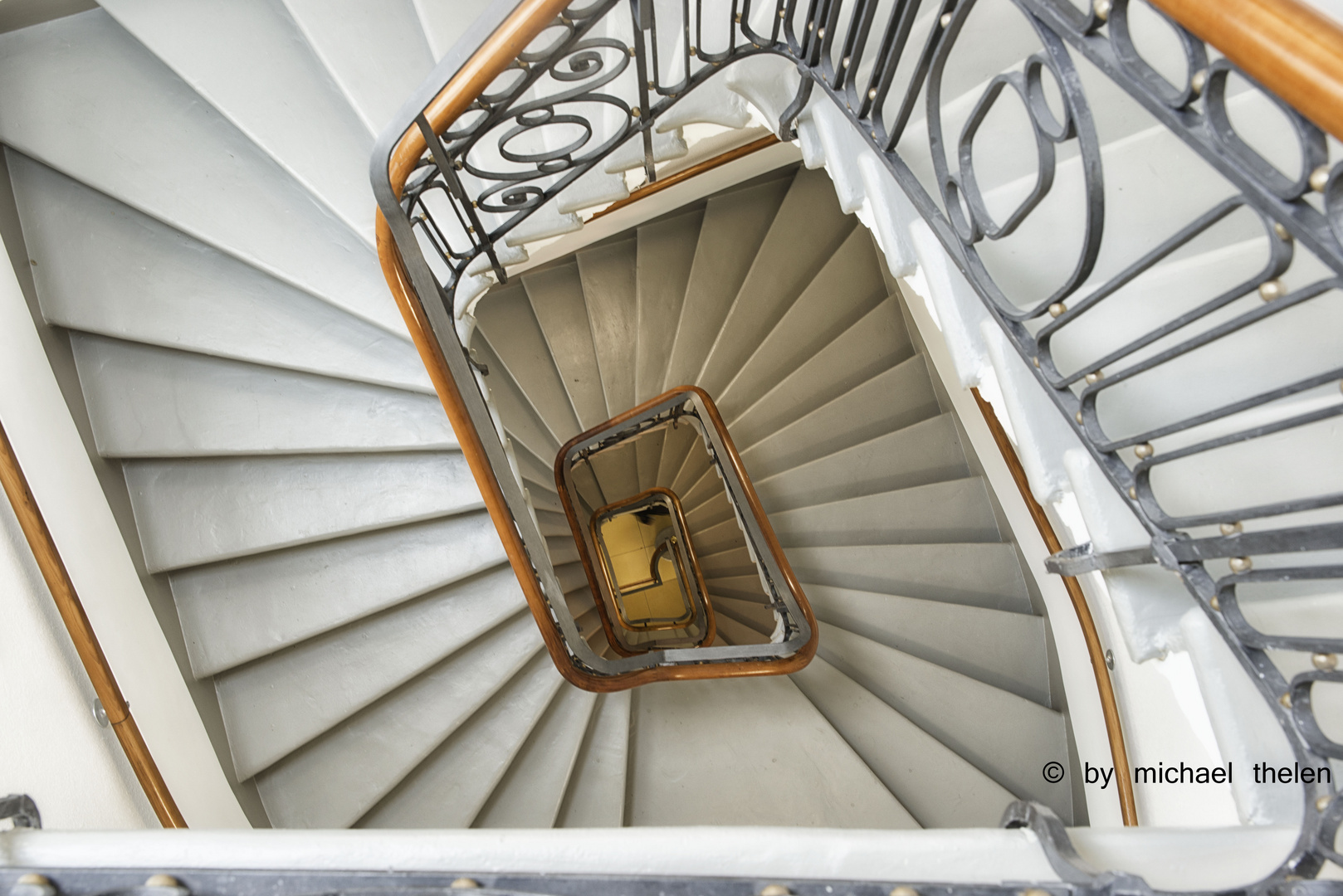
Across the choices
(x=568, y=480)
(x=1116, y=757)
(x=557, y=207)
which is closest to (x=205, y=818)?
(x=557, y=207)

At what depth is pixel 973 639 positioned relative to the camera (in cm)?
396

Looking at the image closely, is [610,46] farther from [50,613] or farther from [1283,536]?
[50,613]

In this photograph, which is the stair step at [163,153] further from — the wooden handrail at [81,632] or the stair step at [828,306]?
the stair step at [828,306]

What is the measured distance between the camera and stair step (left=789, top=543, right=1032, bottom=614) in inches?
160

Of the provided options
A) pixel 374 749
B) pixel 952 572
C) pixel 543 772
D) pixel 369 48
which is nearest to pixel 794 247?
pixel 952 572

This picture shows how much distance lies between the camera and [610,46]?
2.00m

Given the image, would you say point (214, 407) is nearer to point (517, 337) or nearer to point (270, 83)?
point (270, 83)

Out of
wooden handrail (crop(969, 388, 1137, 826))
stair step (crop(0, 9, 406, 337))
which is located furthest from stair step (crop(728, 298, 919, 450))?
stair step (crop(0, 9, 406, 337))

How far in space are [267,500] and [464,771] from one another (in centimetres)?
154

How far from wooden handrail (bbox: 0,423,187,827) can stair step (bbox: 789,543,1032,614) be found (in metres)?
3.47

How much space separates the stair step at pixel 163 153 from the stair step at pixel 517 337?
1.73 meters

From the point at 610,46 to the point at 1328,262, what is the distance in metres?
1.70

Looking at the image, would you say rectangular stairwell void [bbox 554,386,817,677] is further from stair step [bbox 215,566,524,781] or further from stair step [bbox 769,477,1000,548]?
stair step [bbox 215,566,524,781]

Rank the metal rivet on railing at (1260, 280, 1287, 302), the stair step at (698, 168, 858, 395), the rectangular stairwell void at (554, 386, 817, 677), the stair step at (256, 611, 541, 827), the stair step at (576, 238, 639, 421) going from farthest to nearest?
the stair step at (576, 238, 639, 421) < the stair step at (698, 168, 858, 395) < the rectangular stairwell void at (554, 386, 817, 677) < the stair step at (256, 611, 541, 827) < the metal rivet on railing at (1260, 280, 1287, 302)
